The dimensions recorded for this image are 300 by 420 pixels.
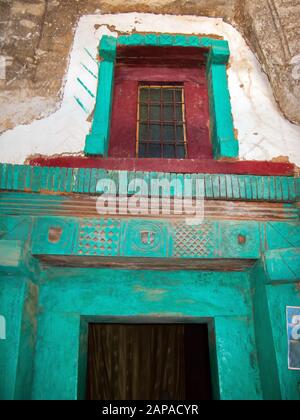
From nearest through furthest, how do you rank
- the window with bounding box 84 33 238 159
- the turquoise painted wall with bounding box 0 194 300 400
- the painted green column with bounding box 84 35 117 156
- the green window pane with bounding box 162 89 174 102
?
1. the turquoise painted wall with bounding box 0 194 300 400
2. the painted green column with bounding box 84 35 117 156
3. the window with bounding box 84 33 238 159
4. the green window pane with bounding box 162 89 174 102

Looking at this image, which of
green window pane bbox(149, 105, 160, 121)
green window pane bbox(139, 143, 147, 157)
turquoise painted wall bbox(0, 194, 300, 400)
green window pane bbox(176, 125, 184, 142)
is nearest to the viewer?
turquoise painted wall bbox(0, 194, 300, 400)

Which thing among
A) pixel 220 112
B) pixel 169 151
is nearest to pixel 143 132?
pixel 169 151

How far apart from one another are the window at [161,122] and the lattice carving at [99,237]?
83 centimetres

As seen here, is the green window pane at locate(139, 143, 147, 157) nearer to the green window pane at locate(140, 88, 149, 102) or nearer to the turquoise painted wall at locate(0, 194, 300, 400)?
the green window pane at locate(140, 88, 149, 102)

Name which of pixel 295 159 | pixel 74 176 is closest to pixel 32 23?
pixel 74 176

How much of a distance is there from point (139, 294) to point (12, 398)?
105 cm

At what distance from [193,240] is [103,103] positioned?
1.45 meters

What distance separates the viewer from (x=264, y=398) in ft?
7.78

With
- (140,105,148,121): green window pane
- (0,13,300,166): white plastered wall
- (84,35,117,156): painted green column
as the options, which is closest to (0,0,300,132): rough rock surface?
(0,13,300,166): white plastered wall

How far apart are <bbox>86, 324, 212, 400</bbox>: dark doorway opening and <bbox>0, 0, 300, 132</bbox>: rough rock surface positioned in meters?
3.49

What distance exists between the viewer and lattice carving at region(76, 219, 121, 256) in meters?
2.52

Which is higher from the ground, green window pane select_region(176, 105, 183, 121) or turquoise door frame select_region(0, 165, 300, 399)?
green window pane select_region(176, 105, 183, 121)

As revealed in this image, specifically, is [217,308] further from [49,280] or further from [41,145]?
[41,145]

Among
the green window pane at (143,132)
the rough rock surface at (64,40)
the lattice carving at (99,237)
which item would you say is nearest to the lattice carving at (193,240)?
the lattice carving at (99,237)
